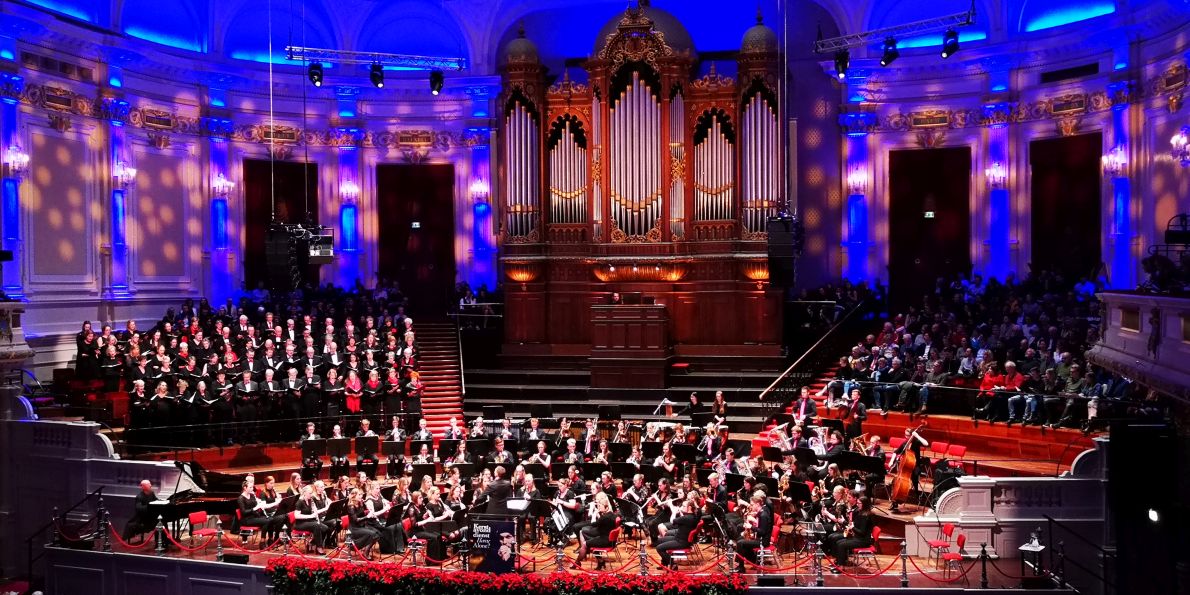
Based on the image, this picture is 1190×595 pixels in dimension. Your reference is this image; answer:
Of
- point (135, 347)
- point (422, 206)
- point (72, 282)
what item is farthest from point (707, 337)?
point (72, 282)

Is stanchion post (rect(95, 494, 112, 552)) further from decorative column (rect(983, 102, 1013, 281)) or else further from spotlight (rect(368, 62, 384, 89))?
decorative column (rect(983, 102, 1013, 281))

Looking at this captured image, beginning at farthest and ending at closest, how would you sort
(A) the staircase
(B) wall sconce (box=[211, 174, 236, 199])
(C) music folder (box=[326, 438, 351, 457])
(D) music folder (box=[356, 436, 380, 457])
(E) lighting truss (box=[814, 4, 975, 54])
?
(B) wall sconce (box=[211, 174, 236, 199])
(A) the staircase
(E) lighting truss (box=[814, 4, 975, 54])
(D) music folder (box=[356, 436, 380, 457])
(C) music folder (box=[326, 438, 351, 457])

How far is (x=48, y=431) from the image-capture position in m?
18.4

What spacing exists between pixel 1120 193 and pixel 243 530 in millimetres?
16974

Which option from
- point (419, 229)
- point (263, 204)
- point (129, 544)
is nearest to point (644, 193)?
point (419, 229)

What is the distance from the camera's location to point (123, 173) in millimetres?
23266

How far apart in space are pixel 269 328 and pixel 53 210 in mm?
4759

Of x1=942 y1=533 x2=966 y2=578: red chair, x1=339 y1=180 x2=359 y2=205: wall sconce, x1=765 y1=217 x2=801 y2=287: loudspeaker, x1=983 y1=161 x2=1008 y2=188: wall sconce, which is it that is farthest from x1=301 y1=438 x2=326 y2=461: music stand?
x1=983 y1=161 x2=1008 y2=188: wall sconce

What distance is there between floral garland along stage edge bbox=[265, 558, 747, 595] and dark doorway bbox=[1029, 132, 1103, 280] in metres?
12.3

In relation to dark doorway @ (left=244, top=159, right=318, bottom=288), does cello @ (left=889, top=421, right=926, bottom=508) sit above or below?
below

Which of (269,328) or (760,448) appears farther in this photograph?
(269,328)

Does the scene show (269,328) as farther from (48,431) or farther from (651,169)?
(651,169)

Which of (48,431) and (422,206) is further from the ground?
(422,206)

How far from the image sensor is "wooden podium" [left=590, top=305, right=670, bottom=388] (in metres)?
22.8
